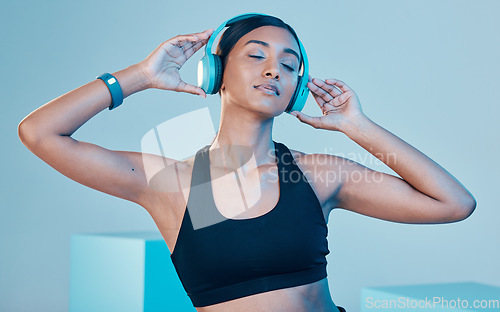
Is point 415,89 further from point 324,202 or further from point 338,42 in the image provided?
point 324,202

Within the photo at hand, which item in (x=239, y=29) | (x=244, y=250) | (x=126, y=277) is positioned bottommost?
(x=126, y=277)

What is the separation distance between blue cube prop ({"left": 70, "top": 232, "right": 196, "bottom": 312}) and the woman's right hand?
158 centimetres

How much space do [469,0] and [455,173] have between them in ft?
4.72

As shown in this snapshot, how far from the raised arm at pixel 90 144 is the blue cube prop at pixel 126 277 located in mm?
1535

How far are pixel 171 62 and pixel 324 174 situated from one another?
58cm

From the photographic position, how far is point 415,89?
4.67m

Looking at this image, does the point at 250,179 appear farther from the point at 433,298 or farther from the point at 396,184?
the point at 433,298

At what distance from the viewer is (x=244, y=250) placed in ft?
4.99

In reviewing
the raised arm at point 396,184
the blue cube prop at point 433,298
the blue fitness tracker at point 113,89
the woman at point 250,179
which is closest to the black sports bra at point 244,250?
the woman at point 250,179

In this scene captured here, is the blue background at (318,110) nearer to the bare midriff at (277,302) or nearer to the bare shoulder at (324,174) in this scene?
the bare shoulder at (324,174)

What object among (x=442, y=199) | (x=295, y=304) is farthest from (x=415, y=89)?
(x=295, y=304)

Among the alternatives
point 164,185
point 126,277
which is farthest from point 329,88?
point 126,277

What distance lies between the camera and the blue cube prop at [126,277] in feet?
10.1

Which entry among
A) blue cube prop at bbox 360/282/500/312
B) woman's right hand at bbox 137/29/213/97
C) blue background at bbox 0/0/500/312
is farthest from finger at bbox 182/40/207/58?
blue background at bbox 0/0/500/312
